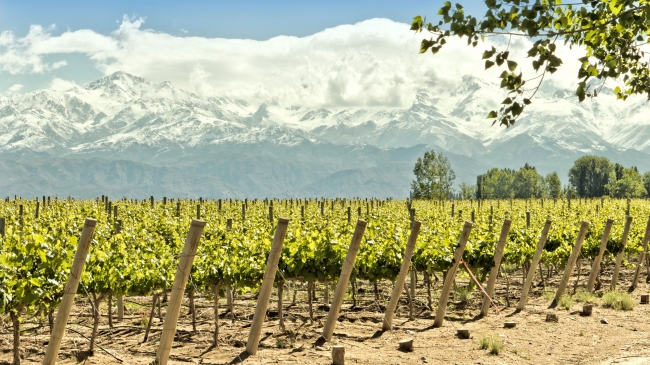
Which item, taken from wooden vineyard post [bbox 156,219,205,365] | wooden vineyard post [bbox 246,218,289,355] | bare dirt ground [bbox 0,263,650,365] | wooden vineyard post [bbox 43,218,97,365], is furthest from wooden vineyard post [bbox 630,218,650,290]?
wooden vineyard post [bbox 43,218,97,365]

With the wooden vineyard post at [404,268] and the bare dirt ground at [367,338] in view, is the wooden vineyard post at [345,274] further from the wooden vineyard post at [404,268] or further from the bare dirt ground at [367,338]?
the wooden vineyard post at [404,268]

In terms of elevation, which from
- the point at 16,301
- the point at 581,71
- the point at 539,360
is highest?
the point at 581,71

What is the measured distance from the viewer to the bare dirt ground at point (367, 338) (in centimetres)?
968

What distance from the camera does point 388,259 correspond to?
40.1 feet

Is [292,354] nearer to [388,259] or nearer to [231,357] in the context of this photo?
[231,357]

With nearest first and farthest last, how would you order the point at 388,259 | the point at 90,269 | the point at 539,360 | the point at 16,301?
the point at 16,301 → the point at 90,269 → the point at 539,360 → the point at 388,259

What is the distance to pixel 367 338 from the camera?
36.4ft

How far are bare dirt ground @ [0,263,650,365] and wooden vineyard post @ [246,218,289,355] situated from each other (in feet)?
0.83

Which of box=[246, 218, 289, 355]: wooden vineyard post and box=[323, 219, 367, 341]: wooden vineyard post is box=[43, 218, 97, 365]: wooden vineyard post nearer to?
box=[246, 218, 289, 355]: wooden vineyard post

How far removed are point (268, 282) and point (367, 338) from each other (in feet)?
8.75

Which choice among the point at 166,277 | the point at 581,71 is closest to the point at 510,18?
the point at 581,71

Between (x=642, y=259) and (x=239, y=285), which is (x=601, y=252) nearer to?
(x=642, y=259)

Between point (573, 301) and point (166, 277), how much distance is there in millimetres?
9410

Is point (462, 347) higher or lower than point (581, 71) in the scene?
lower
